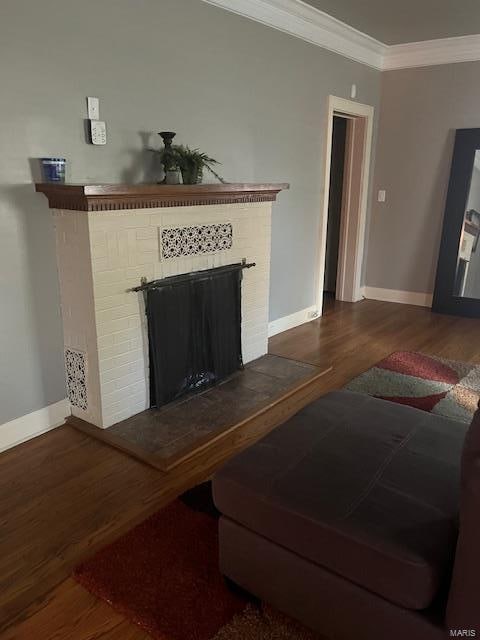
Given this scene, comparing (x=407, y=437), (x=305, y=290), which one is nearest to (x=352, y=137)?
(x=305, y=290)

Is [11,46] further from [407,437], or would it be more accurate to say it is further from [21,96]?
[407,437]

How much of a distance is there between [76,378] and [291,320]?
89.3 inches

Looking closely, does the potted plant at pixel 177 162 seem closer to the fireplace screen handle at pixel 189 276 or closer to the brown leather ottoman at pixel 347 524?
the fireplace screen handle at pixel 189 276

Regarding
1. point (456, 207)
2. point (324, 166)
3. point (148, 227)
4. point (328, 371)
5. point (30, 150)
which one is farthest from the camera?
point (456, 207)

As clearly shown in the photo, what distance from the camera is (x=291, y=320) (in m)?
4.45

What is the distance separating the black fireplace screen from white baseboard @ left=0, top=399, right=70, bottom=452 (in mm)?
485

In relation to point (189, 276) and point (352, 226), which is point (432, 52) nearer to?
point (352, 226)

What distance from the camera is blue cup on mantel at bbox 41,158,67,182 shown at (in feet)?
7.47

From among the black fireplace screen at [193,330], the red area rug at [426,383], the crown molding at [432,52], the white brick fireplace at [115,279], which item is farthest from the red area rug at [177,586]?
→ the crown molding at [432,52]

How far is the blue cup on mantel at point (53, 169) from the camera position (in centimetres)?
228

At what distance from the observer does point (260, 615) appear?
4.99 ft

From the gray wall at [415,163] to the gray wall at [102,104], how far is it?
1.67 m

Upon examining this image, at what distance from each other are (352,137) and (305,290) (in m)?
1.76

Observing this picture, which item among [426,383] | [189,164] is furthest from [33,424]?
[426,383]
